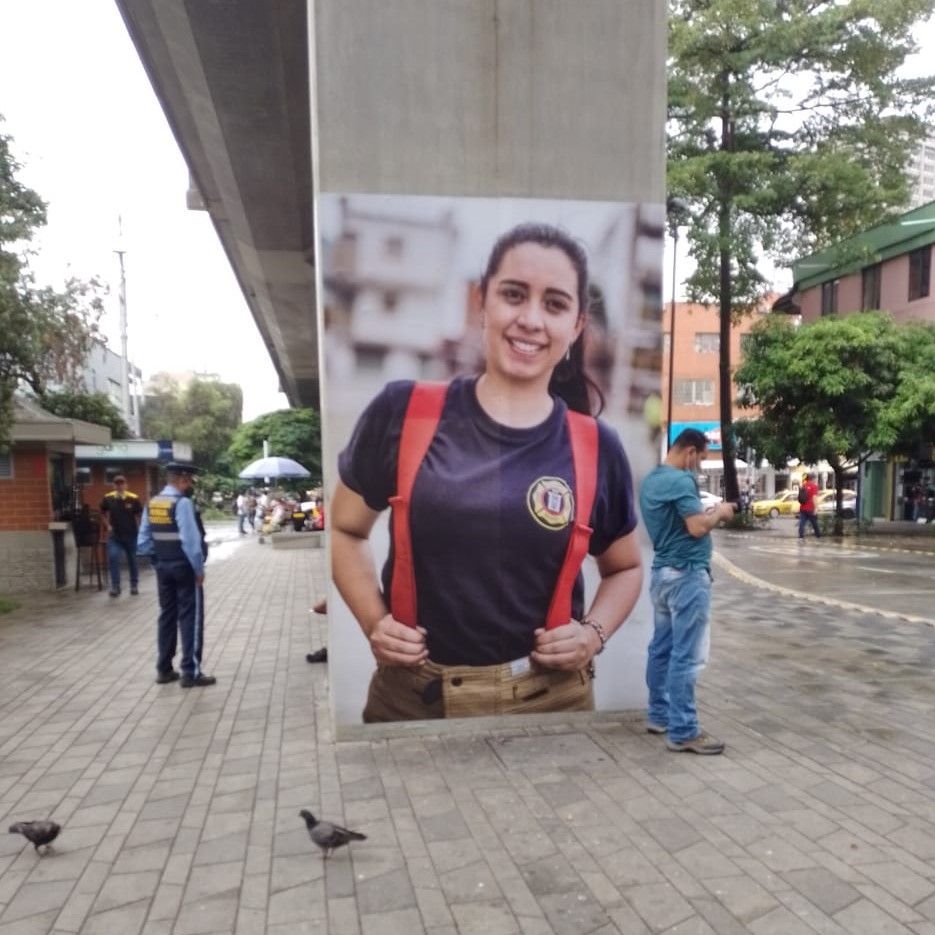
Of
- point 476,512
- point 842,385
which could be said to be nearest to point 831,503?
point 842,385

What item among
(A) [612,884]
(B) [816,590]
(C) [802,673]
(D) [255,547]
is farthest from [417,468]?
(D) [255,547]

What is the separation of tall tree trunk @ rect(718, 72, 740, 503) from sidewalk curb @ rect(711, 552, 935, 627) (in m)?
10.5

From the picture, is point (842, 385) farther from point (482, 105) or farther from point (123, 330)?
point (123, 330)

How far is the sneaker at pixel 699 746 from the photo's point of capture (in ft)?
15.5

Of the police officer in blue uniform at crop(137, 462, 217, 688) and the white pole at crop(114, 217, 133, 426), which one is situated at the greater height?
the white pole at crop(114, 217, 133, 426)

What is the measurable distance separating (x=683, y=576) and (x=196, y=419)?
5128cm

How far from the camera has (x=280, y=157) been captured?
349 inches

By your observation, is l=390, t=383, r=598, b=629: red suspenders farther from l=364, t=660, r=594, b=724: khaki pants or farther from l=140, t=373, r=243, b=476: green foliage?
l=140, t=373, r=243, b=476: green foliage

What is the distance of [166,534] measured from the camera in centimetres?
647

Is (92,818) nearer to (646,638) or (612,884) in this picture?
(612,884)

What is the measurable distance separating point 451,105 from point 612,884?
418cm

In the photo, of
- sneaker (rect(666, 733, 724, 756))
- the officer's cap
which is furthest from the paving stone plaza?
the officer's cap

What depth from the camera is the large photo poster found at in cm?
482

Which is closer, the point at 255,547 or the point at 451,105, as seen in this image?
the point at 451,105
